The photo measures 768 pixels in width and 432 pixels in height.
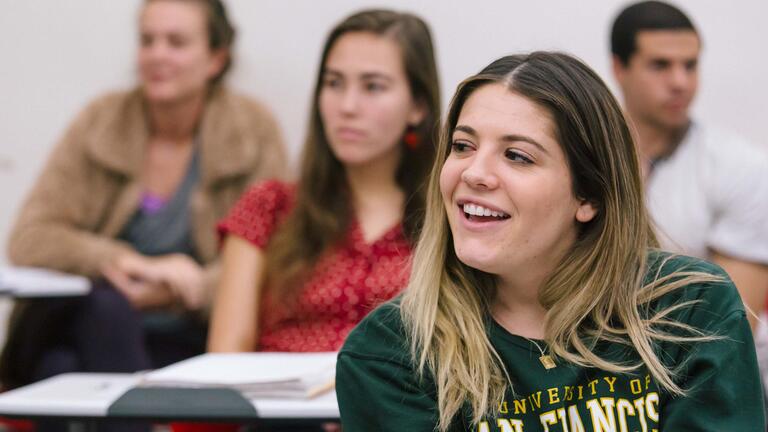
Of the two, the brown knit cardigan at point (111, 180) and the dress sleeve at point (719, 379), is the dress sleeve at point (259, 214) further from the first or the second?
the dress sleeve at point (719, 379)

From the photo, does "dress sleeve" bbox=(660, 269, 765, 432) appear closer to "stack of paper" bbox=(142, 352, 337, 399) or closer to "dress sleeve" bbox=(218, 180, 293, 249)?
"stack of paper" bbox=(142, 352, 337, 399)

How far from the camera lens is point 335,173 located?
8.82 feet

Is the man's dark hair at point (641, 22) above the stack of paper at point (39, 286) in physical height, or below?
above

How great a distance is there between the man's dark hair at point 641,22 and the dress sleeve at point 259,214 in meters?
1.16

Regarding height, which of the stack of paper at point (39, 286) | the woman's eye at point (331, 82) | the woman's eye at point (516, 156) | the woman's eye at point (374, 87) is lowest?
the stack of paper at point (39, 286)

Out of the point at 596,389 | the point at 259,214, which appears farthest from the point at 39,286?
the point at 596,389

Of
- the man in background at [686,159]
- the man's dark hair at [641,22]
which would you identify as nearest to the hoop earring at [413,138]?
the man in background at [686,159]

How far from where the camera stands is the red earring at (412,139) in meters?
2.74

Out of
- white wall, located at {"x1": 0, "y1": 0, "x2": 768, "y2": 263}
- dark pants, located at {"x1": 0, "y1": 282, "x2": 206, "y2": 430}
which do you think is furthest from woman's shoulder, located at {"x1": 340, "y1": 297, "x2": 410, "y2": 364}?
white wall, located at {"x1": 0, "y1": 0, "x2": 768, "y2": 263}

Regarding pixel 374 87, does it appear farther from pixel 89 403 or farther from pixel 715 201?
pixel 89 403

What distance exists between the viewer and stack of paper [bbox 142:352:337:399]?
188cm

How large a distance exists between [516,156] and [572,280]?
22 cm

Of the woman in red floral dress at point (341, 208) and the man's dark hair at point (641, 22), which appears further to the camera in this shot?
the man's dark hair at point (641, 22)

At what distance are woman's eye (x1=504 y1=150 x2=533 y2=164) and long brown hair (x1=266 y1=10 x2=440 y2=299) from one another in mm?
852
